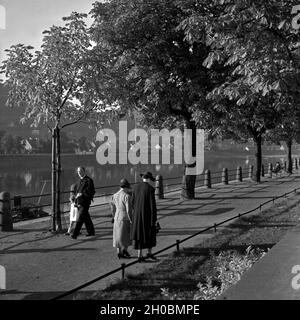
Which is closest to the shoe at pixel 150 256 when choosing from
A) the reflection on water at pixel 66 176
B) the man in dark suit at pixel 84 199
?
the man in dark suit at pixel 84 199

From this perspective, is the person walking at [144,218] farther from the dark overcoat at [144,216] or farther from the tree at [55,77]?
the tree at [55,77]

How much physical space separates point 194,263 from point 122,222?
1746 mm

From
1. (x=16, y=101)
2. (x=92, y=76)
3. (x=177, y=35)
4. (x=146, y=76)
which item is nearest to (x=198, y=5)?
(x=177, y=35)

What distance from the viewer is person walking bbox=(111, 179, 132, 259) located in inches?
377

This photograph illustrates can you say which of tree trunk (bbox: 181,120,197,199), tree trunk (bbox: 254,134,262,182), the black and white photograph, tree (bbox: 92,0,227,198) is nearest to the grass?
the black and white photograph

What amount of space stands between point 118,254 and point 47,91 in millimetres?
5107

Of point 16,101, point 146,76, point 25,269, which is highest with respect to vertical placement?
point 146,76

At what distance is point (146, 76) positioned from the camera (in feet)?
57.4

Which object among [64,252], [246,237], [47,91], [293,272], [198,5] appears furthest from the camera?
[198,5]

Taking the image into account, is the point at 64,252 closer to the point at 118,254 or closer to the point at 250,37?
the point at 118,254

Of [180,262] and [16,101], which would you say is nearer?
[180,262]

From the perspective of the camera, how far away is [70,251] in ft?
34.0

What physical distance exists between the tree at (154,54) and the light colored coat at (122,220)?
24.3 ft

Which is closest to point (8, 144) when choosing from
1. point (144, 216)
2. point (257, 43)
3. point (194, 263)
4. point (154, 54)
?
point (154, 54)
